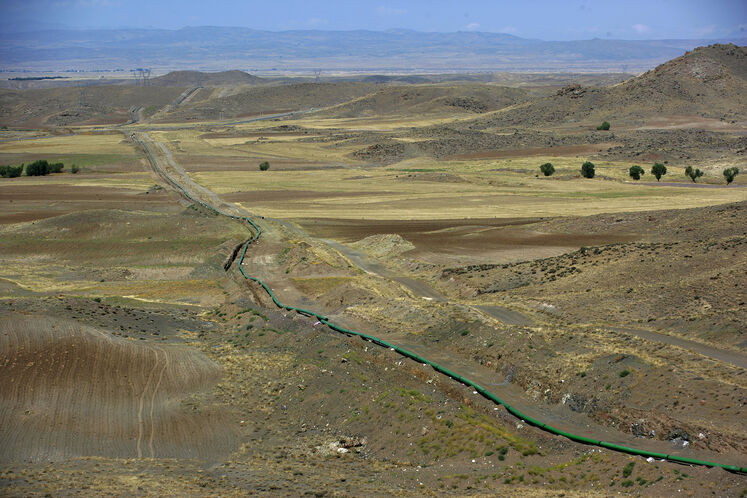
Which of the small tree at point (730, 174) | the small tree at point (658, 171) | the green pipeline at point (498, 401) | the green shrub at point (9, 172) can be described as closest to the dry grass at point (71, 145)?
the green shrub at point (9, 172)

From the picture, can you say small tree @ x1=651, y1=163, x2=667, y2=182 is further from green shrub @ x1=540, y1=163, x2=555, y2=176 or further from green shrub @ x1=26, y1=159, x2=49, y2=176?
green shrub @ x1=26, y1=159, x2=49, y2=176

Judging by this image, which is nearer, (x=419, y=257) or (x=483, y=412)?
(x=483, y=412)

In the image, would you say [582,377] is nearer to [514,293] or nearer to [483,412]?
[483,412]

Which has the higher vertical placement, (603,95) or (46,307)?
(603,95)

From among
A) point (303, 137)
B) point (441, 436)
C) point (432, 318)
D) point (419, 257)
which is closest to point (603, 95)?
point (303, 137)

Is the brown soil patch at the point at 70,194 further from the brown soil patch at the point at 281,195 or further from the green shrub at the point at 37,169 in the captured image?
the green shrub at the point at 37,169

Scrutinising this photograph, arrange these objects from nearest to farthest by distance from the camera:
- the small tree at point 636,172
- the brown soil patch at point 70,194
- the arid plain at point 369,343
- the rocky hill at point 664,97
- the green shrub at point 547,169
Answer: the arid plain at point 369,343 → the brown soil patch at point 70,194 → the small tree at point 636,172 → the green shrub at point 547,169 → the rocky hill at point 664,97

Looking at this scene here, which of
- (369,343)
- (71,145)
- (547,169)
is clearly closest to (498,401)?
(369,343)
